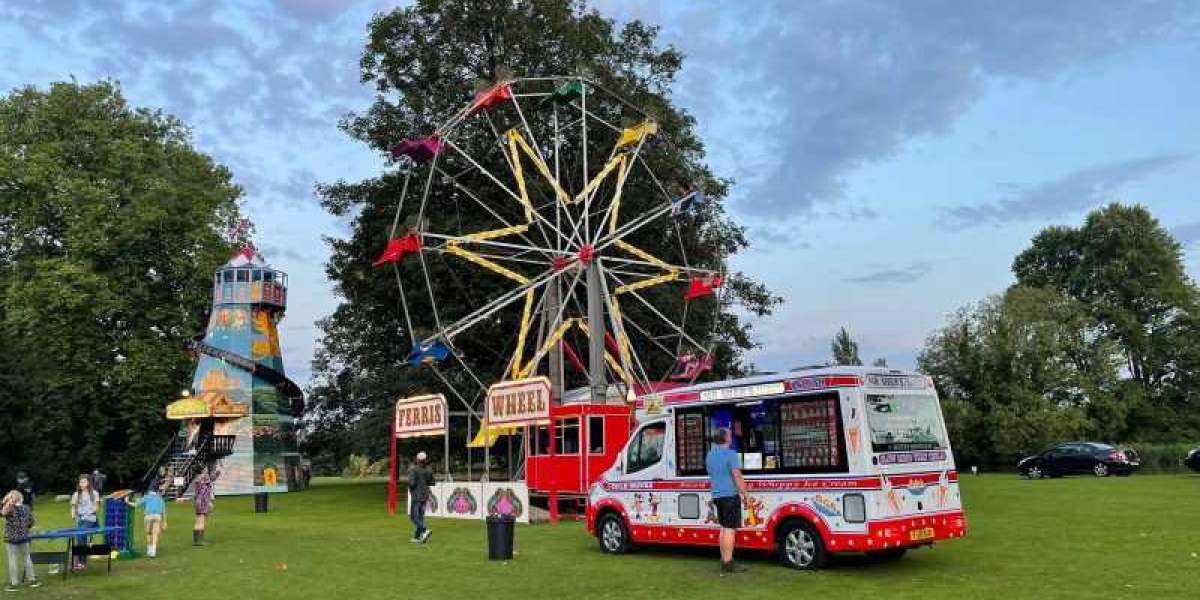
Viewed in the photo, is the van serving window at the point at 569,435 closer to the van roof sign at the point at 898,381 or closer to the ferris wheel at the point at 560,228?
the ferris wheel at the point at 560,228

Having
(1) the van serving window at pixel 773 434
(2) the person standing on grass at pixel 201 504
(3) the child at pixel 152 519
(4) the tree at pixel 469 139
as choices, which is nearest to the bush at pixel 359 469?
(4) the tree at pixel 469 139

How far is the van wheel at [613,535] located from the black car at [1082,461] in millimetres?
26528

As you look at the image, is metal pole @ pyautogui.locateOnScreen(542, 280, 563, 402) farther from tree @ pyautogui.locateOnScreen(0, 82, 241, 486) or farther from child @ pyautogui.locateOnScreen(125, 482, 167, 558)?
tree @ pyautogui.locateOnScreen(0, 82, 241, 486)

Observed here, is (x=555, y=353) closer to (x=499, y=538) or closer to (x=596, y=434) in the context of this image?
(x=596, y=434)

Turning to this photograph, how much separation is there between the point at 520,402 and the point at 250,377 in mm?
28439

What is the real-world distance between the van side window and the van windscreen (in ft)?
12.0

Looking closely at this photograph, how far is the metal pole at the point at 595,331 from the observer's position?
27773 millimetres

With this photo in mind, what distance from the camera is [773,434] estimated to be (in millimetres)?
13445

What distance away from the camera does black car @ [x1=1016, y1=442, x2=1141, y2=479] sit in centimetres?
3519

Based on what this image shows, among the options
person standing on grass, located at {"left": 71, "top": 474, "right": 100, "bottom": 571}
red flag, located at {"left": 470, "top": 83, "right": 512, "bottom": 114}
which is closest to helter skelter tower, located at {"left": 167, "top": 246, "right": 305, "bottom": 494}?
red flag, located at {"left": 470, "top": 83, "right": 512, "bottom": 114}

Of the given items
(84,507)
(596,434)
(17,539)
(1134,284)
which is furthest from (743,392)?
(1134,284)

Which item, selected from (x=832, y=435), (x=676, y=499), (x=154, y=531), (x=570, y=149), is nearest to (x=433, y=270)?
(x=570, y=149)

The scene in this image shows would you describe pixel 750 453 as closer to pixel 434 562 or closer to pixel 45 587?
pixel 434 562

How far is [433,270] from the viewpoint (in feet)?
115
